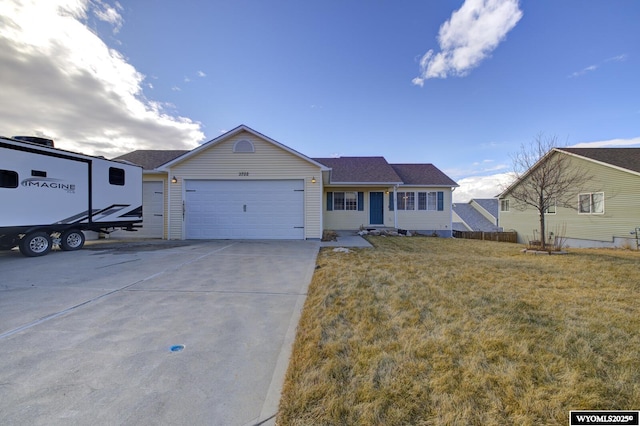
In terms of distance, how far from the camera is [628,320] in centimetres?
315

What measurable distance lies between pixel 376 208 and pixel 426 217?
336 cm

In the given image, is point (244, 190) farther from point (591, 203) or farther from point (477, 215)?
point (477, 215)

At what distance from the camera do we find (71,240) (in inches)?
322

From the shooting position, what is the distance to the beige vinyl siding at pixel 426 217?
15.6 meters

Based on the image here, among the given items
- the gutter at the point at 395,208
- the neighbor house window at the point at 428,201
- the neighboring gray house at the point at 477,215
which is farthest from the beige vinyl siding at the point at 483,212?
the gutter at the point at 395,208

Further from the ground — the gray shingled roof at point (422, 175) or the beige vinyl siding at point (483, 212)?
the gray shingled roof at point (422, 175)

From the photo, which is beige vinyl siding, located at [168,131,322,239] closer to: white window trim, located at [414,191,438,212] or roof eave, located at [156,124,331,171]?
roof eave, located at [156,124,331,171]

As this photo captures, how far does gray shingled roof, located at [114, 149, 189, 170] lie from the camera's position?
1296 cm

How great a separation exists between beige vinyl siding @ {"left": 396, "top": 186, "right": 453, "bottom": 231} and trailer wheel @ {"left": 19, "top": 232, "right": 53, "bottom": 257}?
51.2ft

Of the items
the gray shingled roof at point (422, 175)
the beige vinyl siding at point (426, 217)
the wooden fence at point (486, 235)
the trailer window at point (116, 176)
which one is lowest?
the wooden fence at point (486, 235)

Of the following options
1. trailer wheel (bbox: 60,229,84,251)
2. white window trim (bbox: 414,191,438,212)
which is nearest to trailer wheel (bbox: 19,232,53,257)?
trailer wheel (bbox: 60,229,84,251)

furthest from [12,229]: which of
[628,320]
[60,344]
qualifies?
[628,320]

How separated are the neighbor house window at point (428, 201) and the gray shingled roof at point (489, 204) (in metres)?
15.2

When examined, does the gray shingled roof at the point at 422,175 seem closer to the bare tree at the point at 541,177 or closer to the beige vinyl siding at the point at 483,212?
the bare tree at the point at 541,177
